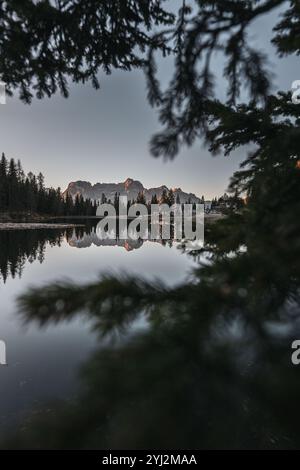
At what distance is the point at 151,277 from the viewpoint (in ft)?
4.82

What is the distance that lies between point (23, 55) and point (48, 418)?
3.10 m

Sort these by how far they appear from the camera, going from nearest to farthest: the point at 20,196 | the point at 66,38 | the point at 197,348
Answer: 1. the point at 197,348
2. the point at 66,38
3. the point at 20,196

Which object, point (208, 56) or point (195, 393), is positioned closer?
point (195, 393)

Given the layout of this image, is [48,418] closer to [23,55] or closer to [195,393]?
[195,393]

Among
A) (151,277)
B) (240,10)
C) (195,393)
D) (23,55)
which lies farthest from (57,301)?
(23,55)

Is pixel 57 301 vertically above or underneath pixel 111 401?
above

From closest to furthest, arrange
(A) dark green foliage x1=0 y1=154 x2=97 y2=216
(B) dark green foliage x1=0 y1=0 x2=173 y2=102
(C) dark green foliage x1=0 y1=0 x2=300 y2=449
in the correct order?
(C) dark green foliage x1=0 y1=0 x2=300 y2=449
(B) dark green foliage x1=0 y1=0 x2=173 y2=102
(A) dark green foliage x1=0 y1=154 x2=97 y2=216

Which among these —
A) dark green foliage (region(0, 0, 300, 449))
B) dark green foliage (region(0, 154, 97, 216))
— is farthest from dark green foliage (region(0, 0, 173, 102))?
Answer: dark green foliage (region(0, 154, 97, 216))

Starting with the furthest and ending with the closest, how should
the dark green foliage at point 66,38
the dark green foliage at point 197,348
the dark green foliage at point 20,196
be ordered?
the dark green foliage at point 20,196, the dark green foliage at point 66,38, the dark green foliage at point 197,348

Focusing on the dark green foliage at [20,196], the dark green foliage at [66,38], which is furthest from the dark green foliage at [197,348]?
the dark green foliage at [20,196]

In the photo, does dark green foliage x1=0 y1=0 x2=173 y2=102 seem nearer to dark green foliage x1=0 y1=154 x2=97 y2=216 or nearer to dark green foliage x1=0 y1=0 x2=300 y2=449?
dark green foliage x1=0 y1=0 x2=300 y2=449

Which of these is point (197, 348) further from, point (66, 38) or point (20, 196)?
point (20, 196)

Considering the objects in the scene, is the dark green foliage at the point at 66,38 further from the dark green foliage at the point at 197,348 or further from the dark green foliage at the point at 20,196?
the dark green foliage at the point at 20,196

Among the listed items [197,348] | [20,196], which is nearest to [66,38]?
[197,348]
